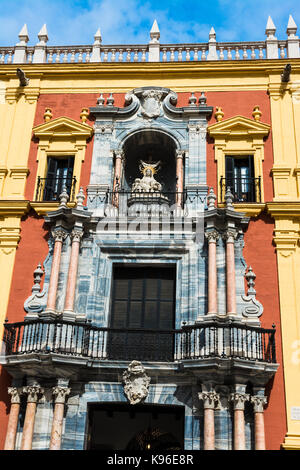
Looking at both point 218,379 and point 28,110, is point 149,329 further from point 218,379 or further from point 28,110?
point 28,110

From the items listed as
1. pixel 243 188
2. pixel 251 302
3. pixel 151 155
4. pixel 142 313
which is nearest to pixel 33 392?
pixel 142 313

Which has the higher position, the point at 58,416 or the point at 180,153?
the point at 180,153

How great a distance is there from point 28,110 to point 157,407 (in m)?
8.18

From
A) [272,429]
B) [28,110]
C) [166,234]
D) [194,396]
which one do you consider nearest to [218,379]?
[194,396]

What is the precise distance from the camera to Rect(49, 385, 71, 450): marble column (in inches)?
429

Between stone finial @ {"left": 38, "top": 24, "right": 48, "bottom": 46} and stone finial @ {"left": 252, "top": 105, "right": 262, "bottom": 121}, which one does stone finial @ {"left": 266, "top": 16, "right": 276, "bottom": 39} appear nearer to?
stone finial @ {"left": 252, "top": 105, "right": 262, "bottom": 121}

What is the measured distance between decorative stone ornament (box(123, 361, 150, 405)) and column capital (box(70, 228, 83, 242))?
119 inches

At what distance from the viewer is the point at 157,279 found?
13.1 m

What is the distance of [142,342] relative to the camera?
39.7ft

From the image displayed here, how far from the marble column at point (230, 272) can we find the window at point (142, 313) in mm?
1339

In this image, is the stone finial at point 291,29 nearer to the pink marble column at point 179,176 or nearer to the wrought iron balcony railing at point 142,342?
the pink marble column at point 179,176

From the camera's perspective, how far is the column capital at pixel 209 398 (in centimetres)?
1094

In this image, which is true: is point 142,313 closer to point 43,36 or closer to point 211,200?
point 211,200

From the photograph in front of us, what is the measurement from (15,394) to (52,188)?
5.08 m
